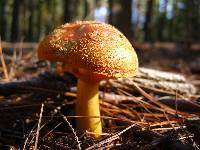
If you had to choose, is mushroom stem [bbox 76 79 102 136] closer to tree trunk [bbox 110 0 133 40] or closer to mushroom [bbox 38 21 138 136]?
mushroom [bbox 38 21 138 136]

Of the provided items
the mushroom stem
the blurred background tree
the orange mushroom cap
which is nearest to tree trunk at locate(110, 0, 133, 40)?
the blurred background tree

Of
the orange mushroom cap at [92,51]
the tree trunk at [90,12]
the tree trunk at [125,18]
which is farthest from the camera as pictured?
the tree trunk at [125,18]

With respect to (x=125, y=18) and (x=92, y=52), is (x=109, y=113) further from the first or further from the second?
(x=125, y=18)

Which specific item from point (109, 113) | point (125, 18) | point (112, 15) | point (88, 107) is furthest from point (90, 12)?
point (112, 15)

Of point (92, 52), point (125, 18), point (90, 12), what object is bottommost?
point (92, 52)

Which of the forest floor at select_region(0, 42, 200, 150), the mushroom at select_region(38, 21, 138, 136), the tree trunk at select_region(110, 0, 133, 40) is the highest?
the tree trunk at select_region(110, 0, 133, 40)

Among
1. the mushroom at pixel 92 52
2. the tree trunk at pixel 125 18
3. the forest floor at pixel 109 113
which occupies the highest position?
the tree trunk at pixel 125 18

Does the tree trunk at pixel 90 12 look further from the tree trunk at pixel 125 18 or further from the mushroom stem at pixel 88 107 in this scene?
the mushroom stem at pixel 88 107

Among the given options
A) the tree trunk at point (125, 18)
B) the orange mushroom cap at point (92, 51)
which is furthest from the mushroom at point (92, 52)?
the tree trunk at point (125, 18)

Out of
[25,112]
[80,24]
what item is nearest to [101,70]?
[80,24]
